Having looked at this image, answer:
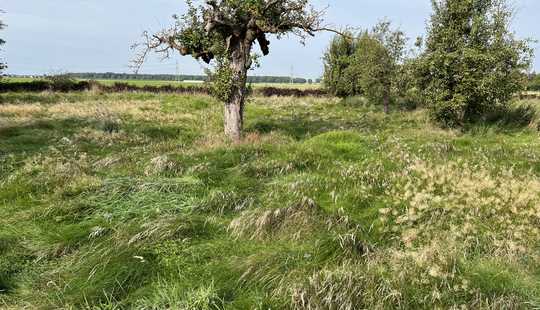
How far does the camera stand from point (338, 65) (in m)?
35.9

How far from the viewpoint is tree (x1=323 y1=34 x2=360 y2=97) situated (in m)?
34.6

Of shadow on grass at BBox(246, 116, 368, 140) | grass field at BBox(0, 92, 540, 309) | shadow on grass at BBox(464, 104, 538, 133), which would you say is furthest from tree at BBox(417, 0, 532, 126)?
grass field at BBox(0, 92, 540, 309)

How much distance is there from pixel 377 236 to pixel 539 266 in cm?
181

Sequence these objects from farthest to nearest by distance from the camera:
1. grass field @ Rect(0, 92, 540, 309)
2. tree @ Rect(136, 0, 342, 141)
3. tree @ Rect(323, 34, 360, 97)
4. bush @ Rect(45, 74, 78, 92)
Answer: bush @ Rect(45, 74, 78, 92)
tree @ Rect(323, 34, 360, 97)
tree @ Rect(136, 0, 342, 141)
grass field @ Rect(0, 92, 540, 309)

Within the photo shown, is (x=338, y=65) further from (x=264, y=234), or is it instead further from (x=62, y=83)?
(x=264, y=234)

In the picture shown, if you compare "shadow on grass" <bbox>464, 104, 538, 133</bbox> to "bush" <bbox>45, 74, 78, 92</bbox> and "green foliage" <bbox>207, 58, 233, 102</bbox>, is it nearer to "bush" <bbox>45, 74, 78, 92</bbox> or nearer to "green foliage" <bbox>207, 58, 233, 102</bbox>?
"green foliage" <bbox>207, 58, 233, 102</bbox>

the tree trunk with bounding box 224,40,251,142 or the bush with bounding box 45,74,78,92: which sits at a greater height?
the tree trunk with bounding box 224,40,251,142

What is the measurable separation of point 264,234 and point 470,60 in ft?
45.2

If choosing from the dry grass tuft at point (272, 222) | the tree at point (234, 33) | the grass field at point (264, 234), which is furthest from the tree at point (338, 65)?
the dry grass tuft at point (272, 222)

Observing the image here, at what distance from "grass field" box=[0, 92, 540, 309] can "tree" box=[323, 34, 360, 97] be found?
25.2m

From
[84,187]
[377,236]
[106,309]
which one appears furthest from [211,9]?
[106,309]

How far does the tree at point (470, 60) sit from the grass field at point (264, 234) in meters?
7.13

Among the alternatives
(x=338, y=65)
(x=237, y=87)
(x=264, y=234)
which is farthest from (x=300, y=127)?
(x=338, y=65)

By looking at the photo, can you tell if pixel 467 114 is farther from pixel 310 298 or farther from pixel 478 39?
pixel 310 298
